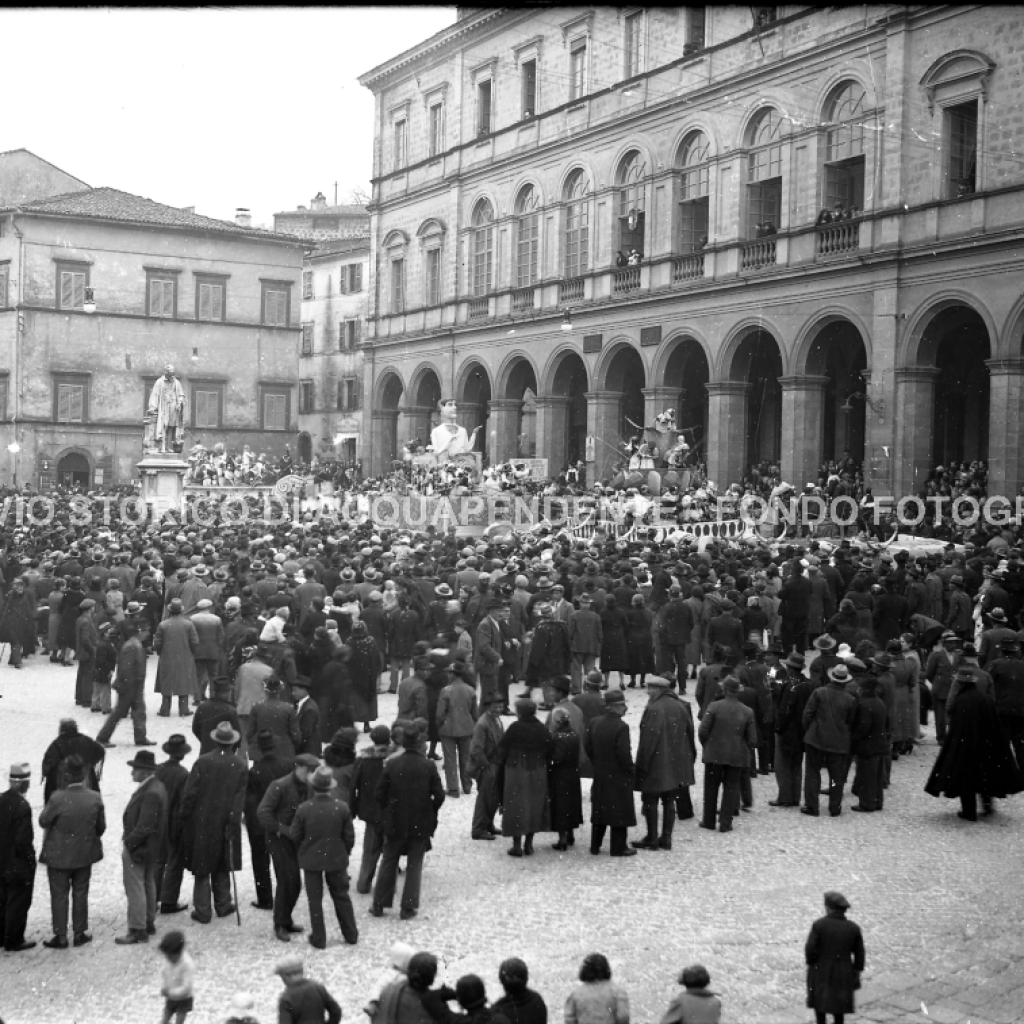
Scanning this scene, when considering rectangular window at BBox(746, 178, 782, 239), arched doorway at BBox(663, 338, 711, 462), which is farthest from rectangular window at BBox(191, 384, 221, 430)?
rectangular window at BBox(746, 178, 782, 239)

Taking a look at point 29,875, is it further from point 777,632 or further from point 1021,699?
point 777,632

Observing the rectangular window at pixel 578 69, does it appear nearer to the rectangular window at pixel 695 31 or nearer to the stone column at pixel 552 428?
the rectangular window at pixel 695 31

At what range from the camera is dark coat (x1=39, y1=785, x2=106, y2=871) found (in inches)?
330

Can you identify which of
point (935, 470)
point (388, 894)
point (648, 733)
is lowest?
point (388, 894)

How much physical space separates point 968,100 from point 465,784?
22.0 meters

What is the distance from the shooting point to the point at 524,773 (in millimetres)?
10164

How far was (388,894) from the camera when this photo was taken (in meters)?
9.03

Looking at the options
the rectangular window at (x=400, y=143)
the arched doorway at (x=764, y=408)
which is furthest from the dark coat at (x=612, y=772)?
the rectangular window at (x=400, y=143)

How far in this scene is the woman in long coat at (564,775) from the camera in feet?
33.9

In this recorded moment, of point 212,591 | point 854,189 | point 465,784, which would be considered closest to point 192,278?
point 854,189

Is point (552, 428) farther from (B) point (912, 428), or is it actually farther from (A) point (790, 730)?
(A) point (790, 730)

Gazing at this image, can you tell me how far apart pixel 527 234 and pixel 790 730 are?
106 feet

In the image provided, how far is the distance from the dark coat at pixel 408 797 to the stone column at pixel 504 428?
114 feet

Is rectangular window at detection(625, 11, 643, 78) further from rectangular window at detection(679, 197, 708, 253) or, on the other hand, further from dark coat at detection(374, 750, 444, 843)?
dark coat at detection(374, 750, 444, 843)
